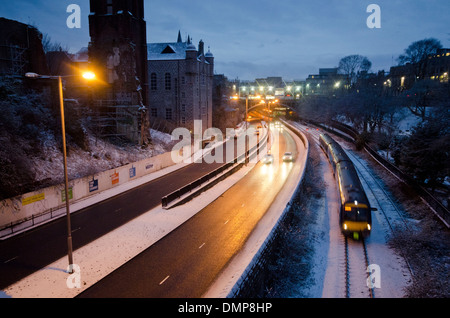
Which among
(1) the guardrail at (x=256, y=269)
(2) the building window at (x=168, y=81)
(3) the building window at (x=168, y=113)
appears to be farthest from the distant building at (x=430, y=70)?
(1) the guardrail at (x=256, y=269)

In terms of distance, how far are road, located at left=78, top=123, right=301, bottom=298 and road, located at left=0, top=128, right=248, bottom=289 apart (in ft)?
13.6

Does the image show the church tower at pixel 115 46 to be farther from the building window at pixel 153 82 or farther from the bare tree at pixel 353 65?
the bare tree at pixel 353 65

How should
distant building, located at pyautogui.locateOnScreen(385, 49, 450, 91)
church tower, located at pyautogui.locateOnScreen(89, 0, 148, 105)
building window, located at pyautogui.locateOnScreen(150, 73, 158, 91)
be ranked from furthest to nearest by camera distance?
distant building, located at pyautogui.locateOnScreen(385, 49, 450, 91), building window, located at pyautogui.locateOnScreen(150, 73, 158, 91), church tower, located at pyautogui.locateOnScreen(89, 0, 148, 105)

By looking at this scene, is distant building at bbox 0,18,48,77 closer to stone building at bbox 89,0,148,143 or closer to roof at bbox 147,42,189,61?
stone building at bbox 89,0,148,143

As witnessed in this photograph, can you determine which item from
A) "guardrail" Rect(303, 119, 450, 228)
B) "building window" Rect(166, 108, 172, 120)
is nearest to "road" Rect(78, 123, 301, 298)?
"guardrail" Rect(303, 119, 450, 228)

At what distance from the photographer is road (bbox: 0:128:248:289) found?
49.8 feet

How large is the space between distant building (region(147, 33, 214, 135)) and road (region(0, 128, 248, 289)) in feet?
107

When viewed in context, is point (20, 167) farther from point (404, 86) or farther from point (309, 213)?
point (404, 86)

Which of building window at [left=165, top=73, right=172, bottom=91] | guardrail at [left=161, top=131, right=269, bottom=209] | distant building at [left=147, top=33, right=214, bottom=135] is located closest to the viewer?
guardrail at [left=161, top=131, right=269, bottom=209]

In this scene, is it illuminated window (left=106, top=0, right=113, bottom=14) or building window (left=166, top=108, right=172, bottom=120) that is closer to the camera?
illuminated window (left=106, top=0, right=113, bottom=14)

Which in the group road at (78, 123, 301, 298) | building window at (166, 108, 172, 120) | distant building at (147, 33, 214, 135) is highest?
distant building at (147, 33, 214, 135)

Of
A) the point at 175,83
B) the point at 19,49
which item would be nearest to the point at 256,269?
the point at 19,49

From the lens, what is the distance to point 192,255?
53.0 ft

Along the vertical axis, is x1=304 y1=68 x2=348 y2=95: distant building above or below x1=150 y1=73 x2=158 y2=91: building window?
above
